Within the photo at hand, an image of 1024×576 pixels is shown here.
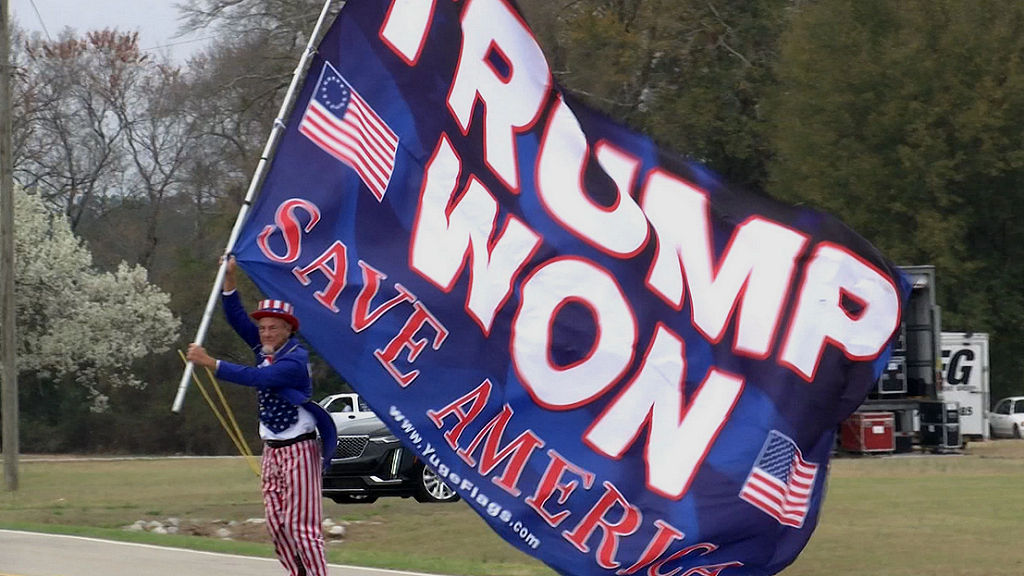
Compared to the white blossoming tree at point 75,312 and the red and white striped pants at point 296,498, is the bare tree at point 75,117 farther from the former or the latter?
the red and white striped pants at point 296,498

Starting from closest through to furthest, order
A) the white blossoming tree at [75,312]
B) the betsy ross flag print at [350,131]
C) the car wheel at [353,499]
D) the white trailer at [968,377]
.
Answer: the betsy ross flag print at [350,131] < the car wheel at [353,499] < the white trailer at [968,377] < the white blossoming tree at [75,312]

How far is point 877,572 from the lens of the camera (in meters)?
11.9

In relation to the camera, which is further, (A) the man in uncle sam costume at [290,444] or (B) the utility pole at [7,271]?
(B) the utility pole at [7,271]

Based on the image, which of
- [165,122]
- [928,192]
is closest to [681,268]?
[928,192]

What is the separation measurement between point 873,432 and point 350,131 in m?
24.6

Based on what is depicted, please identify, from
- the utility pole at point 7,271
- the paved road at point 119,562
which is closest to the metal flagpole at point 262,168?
the paved road at point 119,562

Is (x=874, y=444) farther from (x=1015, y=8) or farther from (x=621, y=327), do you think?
(x=621, y=327)

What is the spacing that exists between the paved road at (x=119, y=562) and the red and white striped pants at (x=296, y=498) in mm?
3179

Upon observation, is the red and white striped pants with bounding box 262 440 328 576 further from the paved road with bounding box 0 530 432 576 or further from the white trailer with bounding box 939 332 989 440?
the white trailer with bounding box 939 332 989 440

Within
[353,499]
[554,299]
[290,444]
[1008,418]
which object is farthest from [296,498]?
[1008,418]

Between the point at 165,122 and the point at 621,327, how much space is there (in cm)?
5935

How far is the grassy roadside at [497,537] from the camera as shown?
12.4 metres

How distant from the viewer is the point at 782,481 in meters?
7.67

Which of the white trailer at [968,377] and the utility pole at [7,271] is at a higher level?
the utility pole at [7,271]
